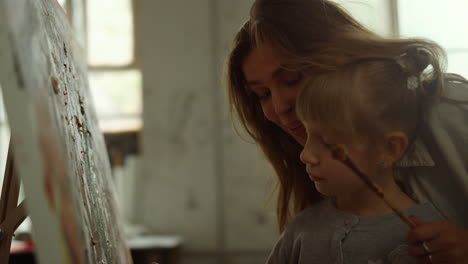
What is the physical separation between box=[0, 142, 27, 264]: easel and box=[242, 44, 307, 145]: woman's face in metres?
0.51

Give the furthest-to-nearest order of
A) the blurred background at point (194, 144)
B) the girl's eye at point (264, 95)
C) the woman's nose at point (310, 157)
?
the blurred background at point (194, 144), the girl's eye at point (264, 95), the woman's nose at point (310, 157)

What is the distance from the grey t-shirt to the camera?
0.82 metres

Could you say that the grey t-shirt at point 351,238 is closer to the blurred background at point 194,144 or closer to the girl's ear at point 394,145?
the girl's ear at point 394,145

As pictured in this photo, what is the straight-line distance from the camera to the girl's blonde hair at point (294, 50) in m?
0.89

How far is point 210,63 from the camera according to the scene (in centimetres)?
295

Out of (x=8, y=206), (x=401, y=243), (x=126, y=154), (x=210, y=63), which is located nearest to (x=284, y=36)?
(x=401, y=243)

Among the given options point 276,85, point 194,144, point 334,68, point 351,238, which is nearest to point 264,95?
point 276,85

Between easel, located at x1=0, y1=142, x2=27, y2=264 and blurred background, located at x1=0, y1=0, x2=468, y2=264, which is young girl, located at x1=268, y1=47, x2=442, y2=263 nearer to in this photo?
easel, located at x1=0, y1=142, x2=27, y2=264

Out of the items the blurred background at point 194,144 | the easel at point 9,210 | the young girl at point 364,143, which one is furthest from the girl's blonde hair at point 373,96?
the blurred background at point 194,144

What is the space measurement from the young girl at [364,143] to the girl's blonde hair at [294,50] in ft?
0.11

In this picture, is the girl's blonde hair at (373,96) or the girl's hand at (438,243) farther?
the girl's blonde hair at (373,96)

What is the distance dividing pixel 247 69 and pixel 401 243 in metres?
0.49

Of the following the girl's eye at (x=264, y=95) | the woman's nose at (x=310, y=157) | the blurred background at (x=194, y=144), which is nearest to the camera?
the woman's nose at (x=310, y=157)

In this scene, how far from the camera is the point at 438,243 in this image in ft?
2.39
